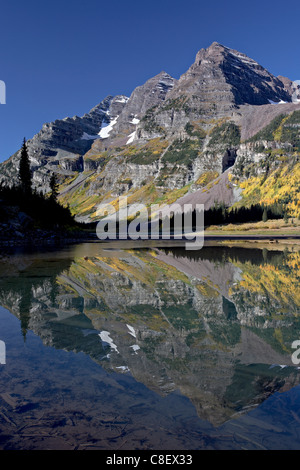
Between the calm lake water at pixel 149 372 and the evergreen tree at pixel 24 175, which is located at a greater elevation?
the evergreen tree at pixel 24 175

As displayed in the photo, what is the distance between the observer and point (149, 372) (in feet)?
29.9

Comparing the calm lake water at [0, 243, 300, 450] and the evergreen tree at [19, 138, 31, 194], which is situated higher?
the evergreen tree at [19, 138, 31, 194]

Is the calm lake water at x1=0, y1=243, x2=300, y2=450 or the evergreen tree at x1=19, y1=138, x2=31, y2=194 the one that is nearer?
the calm lake water at x1=0, y1=243, x2=300, y2=450

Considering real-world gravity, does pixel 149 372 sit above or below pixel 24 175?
below

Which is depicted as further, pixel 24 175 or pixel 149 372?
pixel 24 175

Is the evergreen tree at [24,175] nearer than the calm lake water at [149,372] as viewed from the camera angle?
No

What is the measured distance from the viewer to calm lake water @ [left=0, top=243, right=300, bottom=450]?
20.6 ft

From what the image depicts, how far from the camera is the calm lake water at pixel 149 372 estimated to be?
6277 mm
